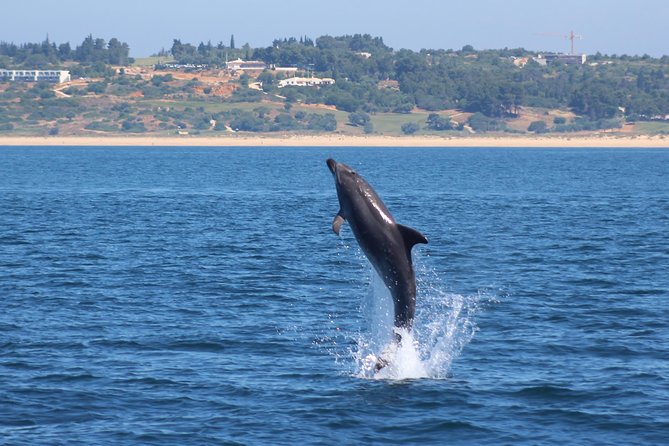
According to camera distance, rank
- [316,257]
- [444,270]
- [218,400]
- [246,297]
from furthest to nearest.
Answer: [316,257] → [444,270] → [246,297] → [218,400]

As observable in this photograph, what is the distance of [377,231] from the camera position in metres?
20.0

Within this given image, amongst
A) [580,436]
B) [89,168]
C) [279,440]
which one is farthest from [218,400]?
[89,168]

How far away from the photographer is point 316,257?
49.3m

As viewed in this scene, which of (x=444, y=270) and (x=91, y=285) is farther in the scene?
(x=444, y=270)

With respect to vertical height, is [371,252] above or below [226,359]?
above

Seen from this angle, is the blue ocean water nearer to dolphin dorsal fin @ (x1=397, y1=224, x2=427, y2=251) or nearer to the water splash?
the water splash

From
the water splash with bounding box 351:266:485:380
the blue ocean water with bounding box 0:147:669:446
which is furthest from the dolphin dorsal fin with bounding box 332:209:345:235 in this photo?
the blue ocean water with bounding box 0:147:669:446

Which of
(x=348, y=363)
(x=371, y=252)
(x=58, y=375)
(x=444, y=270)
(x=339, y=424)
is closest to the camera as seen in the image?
(x=371, y=252)

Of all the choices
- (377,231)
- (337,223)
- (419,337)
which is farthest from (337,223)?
(419,337)

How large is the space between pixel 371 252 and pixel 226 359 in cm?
833

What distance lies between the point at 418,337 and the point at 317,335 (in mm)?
2959

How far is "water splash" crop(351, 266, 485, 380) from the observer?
2549 cm

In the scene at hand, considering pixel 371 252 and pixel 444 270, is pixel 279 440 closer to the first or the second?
pixel 371 252

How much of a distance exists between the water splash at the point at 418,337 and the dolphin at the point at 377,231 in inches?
70.1
